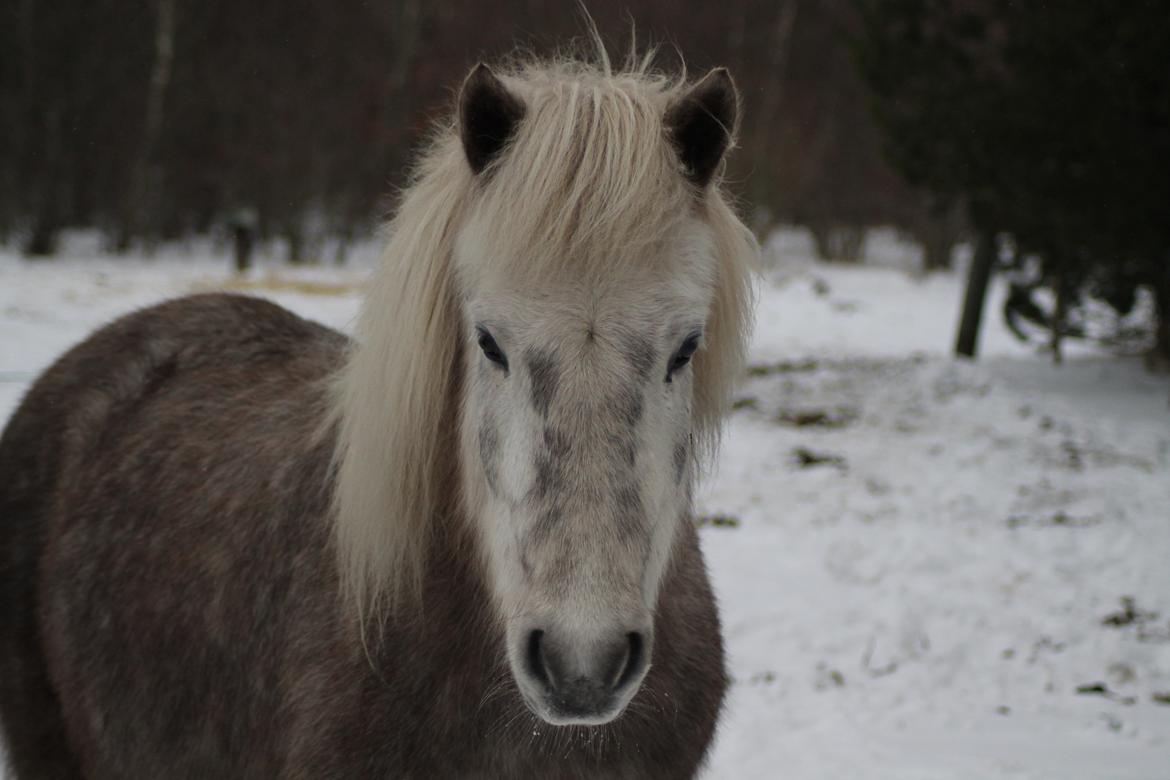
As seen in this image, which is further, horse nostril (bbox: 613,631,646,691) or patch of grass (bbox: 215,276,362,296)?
patch of grass (bbox: 215,276,362,296)

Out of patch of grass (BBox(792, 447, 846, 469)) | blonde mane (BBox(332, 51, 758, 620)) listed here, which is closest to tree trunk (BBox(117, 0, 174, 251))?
patch of grass (BBox(792, 447, 846, 469))

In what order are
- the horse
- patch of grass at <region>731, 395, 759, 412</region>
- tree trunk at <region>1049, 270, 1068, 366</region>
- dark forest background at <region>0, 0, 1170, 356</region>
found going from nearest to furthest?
the horse, patch of grass at <region>731, 395, 759, 412</region>, tree trunk at <region>1049, 270, 1068, 366</region>, dark forest background at <region>0, 0, 1170, 356</region>

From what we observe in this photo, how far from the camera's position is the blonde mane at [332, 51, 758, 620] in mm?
1605

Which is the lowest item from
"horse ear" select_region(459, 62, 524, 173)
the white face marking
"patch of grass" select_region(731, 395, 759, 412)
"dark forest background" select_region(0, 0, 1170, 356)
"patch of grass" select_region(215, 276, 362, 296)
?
"patch of grass" select_region(731, 395, 759, 412)

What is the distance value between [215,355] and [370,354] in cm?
99

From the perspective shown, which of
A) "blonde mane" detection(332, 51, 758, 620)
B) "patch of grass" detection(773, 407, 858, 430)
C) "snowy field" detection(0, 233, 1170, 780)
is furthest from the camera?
"patch of grass" detection(773, 407, 858, 430)

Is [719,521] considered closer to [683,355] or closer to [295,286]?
[683,355]

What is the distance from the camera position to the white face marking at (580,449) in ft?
4.49

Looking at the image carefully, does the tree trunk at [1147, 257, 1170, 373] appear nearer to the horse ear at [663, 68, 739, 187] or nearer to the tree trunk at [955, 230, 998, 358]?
the tree trunk at [955, 230, 998, 358]

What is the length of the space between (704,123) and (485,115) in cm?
41

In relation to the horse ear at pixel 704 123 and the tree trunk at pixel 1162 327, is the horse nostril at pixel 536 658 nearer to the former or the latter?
the horse ear at pixel 704 123

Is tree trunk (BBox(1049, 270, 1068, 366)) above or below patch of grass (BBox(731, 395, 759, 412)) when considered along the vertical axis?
above

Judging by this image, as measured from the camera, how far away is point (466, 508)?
5.94 feet

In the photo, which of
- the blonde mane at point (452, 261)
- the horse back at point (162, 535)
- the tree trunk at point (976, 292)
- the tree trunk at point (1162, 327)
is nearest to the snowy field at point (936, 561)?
the tree trunk at point (1162, 327)
